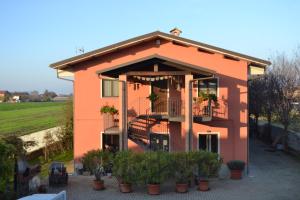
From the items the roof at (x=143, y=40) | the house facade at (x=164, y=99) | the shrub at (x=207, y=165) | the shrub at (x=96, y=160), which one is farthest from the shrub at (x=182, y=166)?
the roof at (x=143, y=40)

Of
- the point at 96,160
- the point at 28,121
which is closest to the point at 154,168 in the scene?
the point at 96,160

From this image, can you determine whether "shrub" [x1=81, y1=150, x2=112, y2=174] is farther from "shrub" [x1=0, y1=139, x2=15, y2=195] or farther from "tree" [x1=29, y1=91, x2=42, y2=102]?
"tree" [x1=29, y1=91, x2=42, y2=102]

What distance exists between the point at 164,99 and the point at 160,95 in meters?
0.29

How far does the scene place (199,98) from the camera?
2034 centimetres

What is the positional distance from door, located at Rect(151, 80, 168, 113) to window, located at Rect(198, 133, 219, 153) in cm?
231

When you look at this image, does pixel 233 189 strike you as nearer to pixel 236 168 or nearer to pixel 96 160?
pixel 236 168

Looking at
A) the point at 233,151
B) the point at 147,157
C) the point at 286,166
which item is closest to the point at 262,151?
the point at 286,166

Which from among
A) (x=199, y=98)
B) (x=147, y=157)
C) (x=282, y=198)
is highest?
(x=199, y=98)

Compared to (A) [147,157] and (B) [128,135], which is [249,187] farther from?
(B) [128,135]

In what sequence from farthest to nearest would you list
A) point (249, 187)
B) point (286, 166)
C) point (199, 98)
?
point (286, 166) → point (199, 98) → point (249, 187)

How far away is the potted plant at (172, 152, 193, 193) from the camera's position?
16.6m

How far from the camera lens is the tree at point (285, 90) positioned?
29250 millimetres

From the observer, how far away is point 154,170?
53.1 feet

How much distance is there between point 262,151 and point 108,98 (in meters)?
13.4
